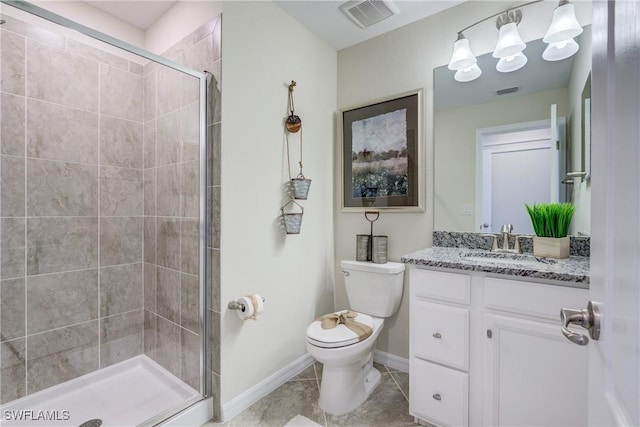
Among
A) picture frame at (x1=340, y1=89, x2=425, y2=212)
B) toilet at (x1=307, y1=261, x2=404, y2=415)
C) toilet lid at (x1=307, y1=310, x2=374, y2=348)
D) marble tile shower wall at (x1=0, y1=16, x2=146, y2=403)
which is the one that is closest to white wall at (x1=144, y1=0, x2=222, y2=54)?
marble tile shower wall at (x1=0, y1=16, x2=146, y2=403)

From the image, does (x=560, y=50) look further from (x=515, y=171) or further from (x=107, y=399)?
(x=107, y=399)

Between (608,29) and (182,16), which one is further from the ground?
(182,16)

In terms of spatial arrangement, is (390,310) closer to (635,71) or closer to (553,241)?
(553,241)

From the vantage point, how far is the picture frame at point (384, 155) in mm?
2057

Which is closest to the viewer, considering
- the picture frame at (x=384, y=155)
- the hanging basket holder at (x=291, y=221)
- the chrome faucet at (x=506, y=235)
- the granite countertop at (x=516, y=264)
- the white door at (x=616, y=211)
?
the white door at (x=616, y=211)

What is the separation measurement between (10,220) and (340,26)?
232 centimetres

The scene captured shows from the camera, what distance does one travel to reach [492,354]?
1.34 meters

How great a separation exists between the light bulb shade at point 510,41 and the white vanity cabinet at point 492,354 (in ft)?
4.14

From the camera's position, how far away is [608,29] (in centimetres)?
57

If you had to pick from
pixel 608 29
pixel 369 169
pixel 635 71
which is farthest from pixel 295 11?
pixel 635 71

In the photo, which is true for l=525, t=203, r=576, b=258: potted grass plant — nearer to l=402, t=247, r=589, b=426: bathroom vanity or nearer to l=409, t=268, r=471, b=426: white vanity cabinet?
l=402, t=247, r=589, b=426: bathroom vanity

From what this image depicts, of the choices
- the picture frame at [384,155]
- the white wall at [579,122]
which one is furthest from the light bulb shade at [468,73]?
the white wall at [579,122]

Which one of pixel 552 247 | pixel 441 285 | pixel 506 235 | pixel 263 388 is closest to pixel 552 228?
pixel 552 247

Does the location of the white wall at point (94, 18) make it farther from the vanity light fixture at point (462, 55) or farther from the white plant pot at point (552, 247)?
the white plant pot at point (552, 247)
